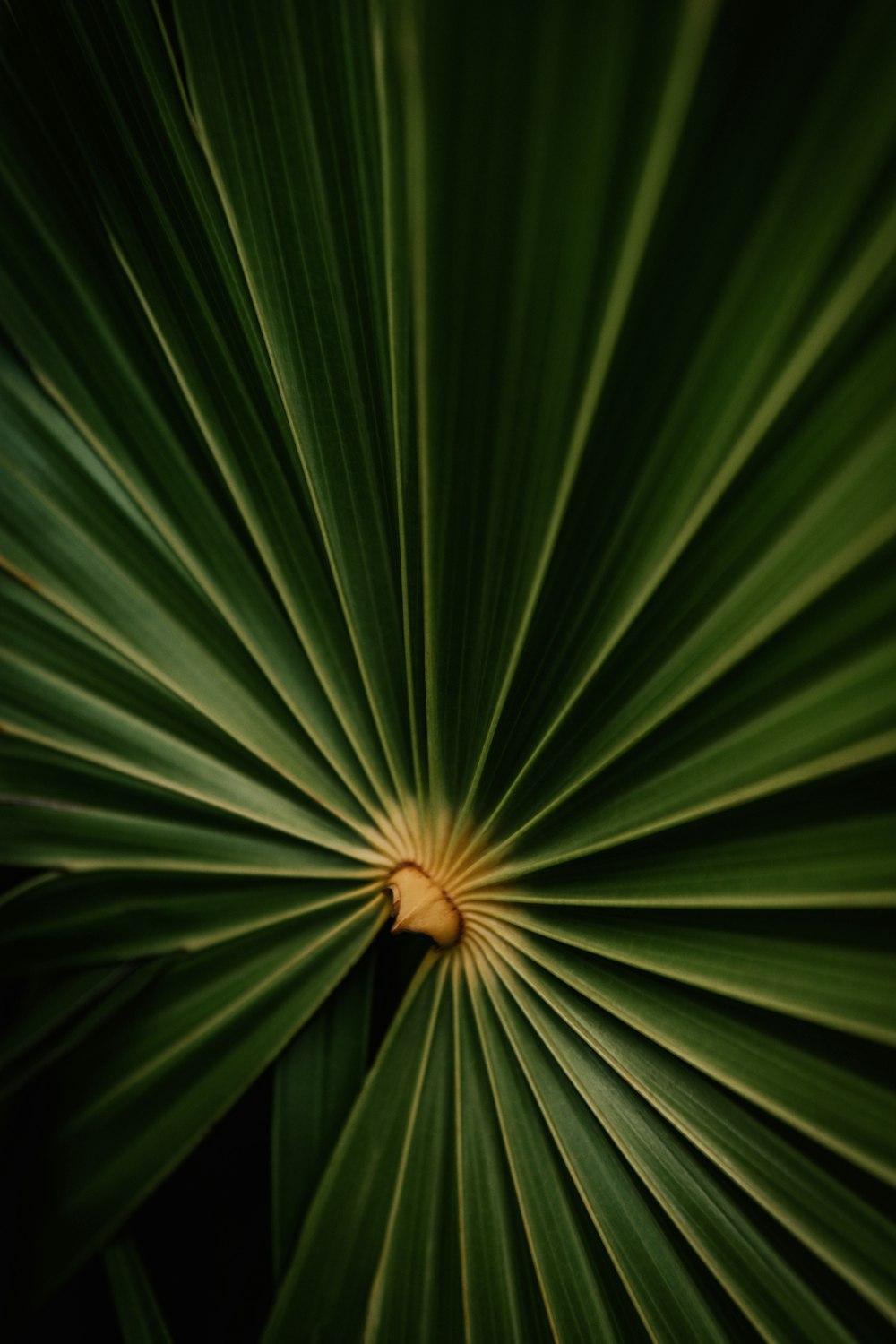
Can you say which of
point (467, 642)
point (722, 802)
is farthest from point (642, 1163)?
point (467, 642)

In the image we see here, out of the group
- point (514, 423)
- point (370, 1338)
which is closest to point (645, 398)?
point (514, 423)

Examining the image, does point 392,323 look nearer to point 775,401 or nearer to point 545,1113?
point 775,401

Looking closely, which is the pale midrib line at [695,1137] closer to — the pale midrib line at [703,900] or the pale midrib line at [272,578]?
the pale midrib line at [703,900]

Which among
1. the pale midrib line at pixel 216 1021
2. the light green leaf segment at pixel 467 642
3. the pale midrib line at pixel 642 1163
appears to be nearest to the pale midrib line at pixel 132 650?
the light green leaf segment at pixel 467 642

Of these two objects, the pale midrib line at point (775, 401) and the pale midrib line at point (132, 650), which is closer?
the pale midrib line at point (775, 401)

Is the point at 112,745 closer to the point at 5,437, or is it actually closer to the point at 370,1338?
the point at 5,437

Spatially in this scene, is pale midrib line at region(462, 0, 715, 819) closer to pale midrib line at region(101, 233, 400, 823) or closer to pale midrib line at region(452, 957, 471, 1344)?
pale midrib line at region(101, 233, 400, 823)

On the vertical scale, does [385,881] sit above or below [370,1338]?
above
